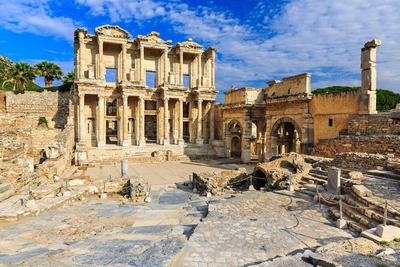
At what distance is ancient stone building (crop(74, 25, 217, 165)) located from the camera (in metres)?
26.5

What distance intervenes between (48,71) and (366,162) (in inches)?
1613

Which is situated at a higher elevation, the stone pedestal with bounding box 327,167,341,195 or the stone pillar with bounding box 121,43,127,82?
the stone pillar with bounding box 121,43,127,82

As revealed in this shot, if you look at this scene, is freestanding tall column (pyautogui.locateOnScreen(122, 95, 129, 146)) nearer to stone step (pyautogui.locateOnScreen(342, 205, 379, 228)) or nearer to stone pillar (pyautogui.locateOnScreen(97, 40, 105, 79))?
stone pillar (pyautogui.locateOnScreen(97, 40, 105, 79))

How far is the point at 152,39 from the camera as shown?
29.6m

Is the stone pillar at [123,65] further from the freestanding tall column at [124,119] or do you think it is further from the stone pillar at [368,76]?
the stone pillar at [368,76]

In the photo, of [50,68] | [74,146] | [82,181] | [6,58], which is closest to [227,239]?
[82,181]

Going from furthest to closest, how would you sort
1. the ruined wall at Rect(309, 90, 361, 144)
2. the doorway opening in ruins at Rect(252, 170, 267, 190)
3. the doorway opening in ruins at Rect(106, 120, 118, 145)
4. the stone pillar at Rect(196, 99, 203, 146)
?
the doorway opening in ruins at Rect(106, 120, 118, 145)
the stone pillar at Rect(196, 99, 203, 146)
the ruined wall at Rect(309, 90, 361, 144)
the doorway opening in ruins at Rect(252, 170, 267, 190)

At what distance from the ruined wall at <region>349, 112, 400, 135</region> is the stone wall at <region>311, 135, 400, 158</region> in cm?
85

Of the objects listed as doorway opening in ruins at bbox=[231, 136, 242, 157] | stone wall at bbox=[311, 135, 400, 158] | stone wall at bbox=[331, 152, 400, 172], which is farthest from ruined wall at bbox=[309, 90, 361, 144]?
doorway opening in ruins at bbox=[231, 136, 242, 157]

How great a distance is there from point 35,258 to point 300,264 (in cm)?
518

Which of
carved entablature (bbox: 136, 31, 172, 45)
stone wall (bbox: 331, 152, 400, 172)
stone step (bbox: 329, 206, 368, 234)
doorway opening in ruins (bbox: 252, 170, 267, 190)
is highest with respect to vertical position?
carved entablature (bbox: 136, 31, 172, 45)

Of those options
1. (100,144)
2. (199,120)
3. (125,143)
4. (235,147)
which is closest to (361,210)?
(125,143)

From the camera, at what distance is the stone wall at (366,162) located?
11.7 metres

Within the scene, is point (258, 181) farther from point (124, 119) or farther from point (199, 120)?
point (124, 119)
